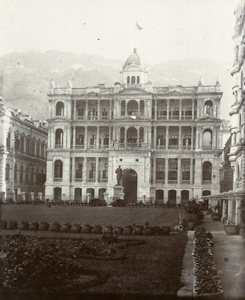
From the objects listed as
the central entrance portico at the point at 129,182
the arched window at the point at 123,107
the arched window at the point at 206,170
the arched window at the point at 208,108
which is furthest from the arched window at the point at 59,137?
the arched window at the point at 208,108

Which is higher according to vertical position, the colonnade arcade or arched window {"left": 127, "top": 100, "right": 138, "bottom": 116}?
arched window {"left": 127, "top": 100, "right": 138, "bottom": 116}

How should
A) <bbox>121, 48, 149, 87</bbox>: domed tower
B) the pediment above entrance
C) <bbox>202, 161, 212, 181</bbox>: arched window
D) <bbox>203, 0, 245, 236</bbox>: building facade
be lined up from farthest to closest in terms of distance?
<bbox>121, 48, 149, 87</bbox>: domed tower, the pediment above entrance, <bbox>202, 161, 212, 181</bbox>: arched window, <bbox>203, 0, 245, 236</bbox>: building facade

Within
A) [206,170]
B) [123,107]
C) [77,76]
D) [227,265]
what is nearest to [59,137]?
[77,76]

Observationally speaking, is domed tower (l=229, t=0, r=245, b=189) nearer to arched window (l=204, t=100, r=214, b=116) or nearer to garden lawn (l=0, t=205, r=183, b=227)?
arched window (l=204, t=100, r=214, b=116)

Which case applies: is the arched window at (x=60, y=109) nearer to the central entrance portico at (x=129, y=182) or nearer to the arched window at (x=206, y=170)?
the central entrance portico at (x=129, y=182)

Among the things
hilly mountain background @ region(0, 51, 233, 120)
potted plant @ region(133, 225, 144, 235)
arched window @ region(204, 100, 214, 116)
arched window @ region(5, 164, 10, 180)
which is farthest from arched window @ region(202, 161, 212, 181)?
potted plant @ region(133, 225, 144, 235)

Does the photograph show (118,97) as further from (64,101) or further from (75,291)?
(75,291)
